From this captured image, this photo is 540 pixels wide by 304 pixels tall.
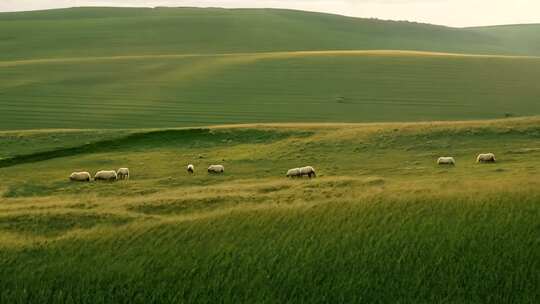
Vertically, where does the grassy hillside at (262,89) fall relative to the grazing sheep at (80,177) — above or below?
below

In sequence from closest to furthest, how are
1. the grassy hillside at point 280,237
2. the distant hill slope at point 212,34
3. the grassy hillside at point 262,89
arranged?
the grassy hillside at point 280,237 → the grassy hillside at point 262,89 → the distant hill slope at point 212,34

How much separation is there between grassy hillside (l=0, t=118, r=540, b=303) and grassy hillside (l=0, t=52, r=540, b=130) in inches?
823

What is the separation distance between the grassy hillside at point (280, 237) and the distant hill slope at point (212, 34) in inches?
2218

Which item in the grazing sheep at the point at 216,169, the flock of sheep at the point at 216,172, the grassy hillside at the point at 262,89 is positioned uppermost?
the flock of sheep at the point at 216,172

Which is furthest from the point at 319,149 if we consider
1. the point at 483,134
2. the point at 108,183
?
the point at 108,183

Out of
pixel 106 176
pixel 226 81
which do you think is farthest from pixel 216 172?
pixel 226 81

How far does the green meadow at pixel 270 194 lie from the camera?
14367 mm

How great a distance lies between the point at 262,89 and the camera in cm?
5056

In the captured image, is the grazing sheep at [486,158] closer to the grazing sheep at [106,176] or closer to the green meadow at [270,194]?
the green meadow at [270,194]

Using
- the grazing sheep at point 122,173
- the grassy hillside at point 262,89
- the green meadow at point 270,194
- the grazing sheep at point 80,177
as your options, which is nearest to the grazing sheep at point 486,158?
the green meadow at point 270,194

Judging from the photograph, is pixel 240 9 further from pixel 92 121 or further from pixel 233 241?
pixel 233 241

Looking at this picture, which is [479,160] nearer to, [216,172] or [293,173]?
[293,173]

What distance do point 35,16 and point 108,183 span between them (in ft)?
317

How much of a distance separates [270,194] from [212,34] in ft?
227
